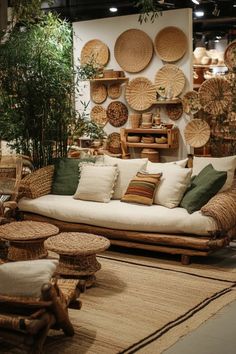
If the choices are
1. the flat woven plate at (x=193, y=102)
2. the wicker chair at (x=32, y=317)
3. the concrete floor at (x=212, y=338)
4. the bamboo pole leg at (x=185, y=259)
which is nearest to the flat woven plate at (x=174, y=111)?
the flat woven plate at (x=193, y=102)

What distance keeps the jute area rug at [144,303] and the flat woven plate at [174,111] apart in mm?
3658

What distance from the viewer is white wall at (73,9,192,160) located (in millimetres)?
8234

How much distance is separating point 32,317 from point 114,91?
22.1 feet

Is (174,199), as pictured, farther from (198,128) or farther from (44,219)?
(198,128)

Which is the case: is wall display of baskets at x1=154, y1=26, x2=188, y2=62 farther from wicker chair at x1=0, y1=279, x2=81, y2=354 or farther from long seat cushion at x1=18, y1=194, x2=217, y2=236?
wicker chair at x1=0, y1=279, x2=81, y2=354

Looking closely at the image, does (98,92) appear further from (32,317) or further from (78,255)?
(32,317)

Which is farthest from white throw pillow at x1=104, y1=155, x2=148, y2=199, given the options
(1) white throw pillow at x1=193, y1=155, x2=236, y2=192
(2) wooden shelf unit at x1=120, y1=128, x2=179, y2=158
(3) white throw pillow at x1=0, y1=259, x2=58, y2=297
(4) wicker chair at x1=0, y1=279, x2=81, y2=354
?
(3) white throw pillow at x1=0, y1=259, x2=58, y2=297

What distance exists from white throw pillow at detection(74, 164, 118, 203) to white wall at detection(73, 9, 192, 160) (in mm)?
3014

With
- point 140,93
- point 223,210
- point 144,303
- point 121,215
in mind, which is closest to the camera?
point 144,303

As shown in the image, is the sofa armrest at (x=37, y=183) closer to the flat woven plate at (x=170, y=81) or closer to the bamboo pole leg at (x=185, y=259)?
the bamboo pole leg at (x=185, y=259)

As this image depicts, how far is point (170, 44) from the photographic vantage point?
27.5 feet

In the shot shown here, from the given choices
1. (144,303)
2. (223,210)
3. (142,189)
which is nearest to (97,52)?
(142,189)

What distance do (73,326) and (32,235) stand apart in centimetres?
110

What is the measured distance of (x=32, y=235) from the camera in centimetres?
446
